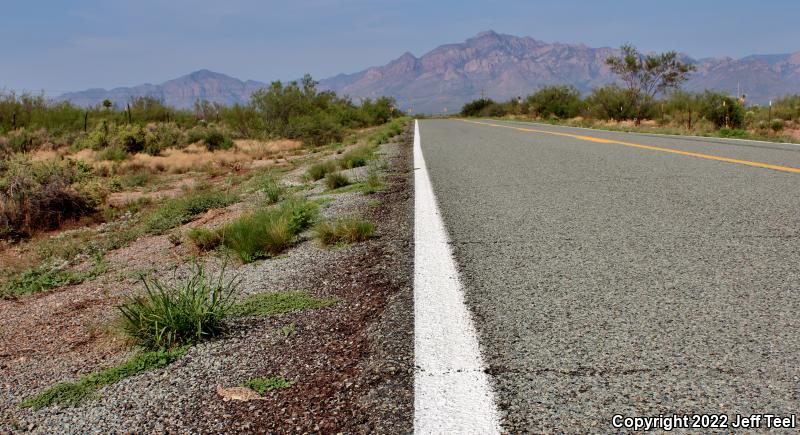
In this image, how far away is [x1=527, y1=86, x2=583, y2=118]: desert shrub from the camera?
57812 millimetres

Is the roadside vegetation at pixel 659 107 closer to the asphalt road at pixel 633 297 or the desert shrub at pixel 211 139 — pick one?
the desert shrub at pixel 211 139

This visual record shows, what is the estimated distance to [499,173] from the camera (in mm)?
8359

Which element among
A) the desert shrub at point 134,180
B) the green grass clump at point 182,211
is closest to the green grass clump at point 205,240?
the green grass clump at point 182,211

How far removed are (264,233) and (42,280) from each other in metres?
2.41

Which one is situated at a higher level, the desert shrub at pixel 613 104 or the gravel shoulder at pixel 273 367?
the desert shrub at pixel 613 104

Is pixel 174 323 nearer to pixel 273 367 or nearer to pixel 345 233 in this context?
pixel 273 367

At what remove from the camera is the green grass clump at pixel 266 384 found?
7.38 feet

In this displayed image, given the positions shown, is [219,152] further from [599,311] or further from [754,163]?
[599,311]

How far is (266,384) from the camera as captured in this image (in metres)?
2.28

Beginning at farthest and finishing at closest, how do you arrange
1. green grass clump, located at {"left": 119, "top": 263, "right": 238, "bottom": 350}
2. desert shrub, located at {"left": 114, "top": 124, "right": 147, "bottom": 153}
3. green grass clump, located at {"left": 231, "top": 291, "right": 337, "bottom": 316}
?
desert shrub, located at {"left": 114, "top": 124, "right": 147, "bottom": 153} < green grass clump, located at {"left": 231, "top": 291, "right": 337, "bottom": 316} < green grass clump, located at {"left": 119, "top": 263, "right": 238, "bottom": 350}

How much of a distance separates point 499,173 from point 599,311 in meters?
5.77

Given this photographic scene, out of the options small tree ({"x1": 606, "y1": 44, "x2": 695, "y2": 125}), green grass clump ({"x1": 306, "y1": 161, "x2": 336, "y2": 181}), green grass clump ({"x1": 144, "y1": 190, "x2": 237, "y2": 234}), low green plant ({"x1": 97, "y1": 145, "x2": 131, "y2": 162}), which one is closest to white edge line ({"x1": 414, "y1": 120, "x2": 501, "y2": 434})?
green grass clump ({"x1": 144, "y1": 190, "x2": 237, "y2": 234})

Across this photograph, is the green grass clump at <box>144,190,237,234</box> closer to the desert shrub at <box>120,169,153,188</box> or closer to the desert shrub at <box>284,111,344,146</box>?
the desert shrub at <box>120,169,153,188</box>

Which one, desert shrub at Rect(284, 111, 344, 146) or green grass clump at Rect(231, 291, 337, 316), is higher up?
desert shrub at Rect(284, 111, 344, 146)
